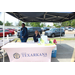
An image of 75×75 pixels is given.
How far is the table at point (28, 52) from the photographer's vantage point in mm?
2924

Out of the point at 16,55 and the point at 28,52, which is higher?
the point at 28,52

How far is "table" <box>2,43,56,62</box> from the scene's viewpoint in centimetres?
292

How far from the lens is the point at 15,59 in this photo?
3037 mm

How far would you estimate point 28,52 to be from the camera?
296 centimetres
